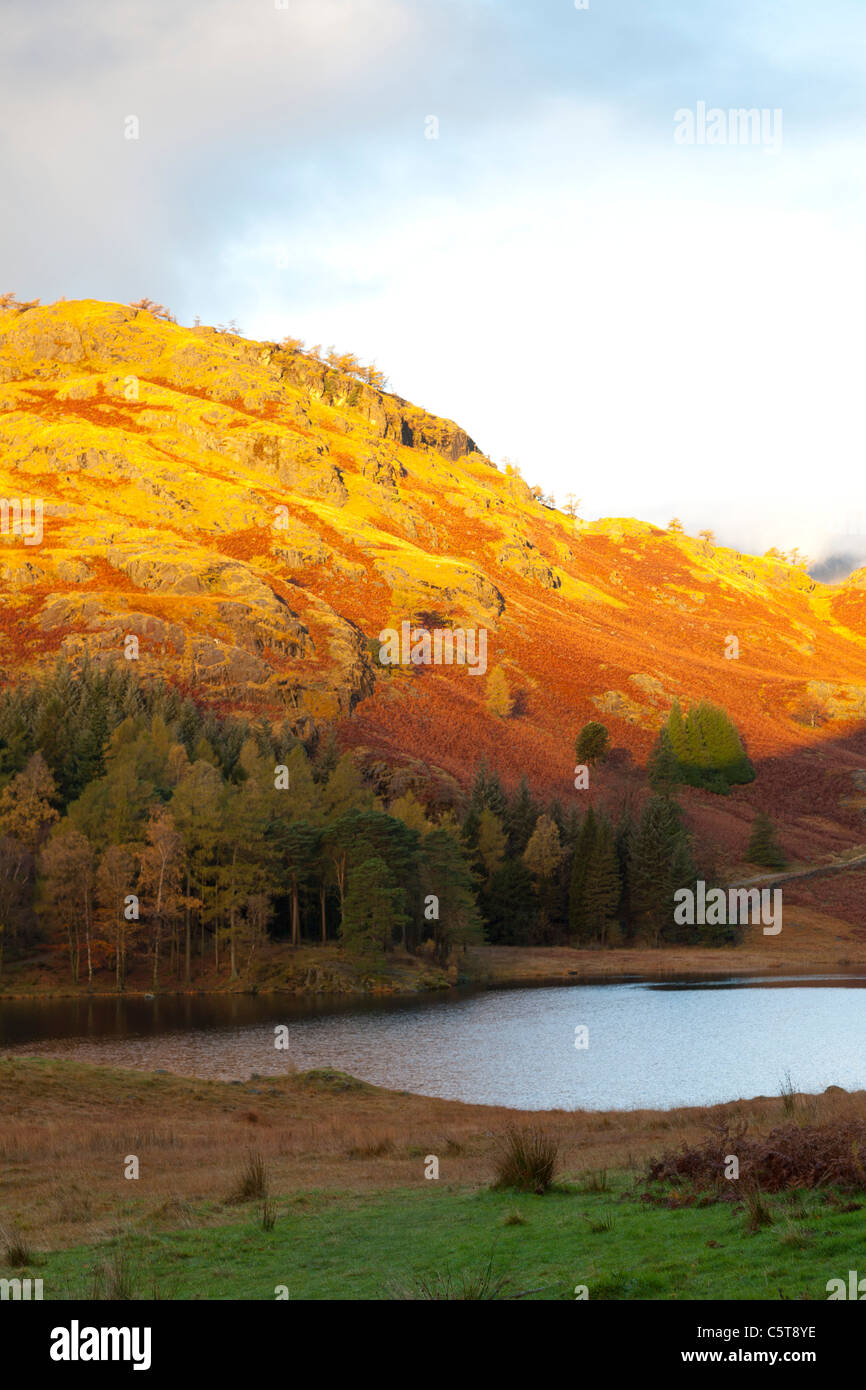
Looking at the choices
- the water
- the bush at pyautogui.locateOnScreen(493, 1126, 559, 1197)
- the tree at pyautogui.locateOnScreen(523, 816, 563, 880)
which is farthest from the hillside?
the bush at pyautogui.locateOnScreen(493, 1126, 559, 1197)

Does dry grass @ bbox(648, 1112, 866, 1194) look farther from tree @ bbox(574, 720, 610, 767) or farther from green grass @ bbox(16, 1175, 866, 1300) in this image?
tree @ bbox(574, 720, 610, 767)

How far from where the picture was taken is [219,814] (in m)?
77.6

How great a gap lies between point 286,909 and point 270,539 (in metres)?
88.0

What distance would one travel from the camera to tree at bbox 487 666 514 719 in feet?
444

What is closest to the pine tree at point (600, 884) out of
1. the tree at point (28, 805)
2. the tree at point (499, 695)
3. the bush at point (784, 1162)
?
the tree at point (499, 695)

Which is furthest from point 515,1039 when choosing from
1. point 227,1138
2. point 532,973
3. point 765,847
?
point 765,847

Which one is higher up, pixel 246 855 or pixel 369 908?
pixel 246 855

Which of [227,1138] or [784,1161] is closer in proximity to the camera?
[784,1161]

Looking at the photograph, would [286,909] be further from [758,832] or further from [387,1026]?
[758,832]

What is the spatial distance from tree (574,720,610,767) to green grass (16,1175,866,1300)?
365 feet

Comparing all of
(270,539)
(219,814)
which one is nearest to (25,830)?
(219,814)

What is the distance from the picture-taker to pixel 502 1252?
478 inches

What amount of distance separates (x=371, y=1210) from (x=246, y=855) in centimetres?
6359

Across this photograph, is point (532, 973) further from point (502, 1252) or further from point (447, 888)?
point (502, 1252)
